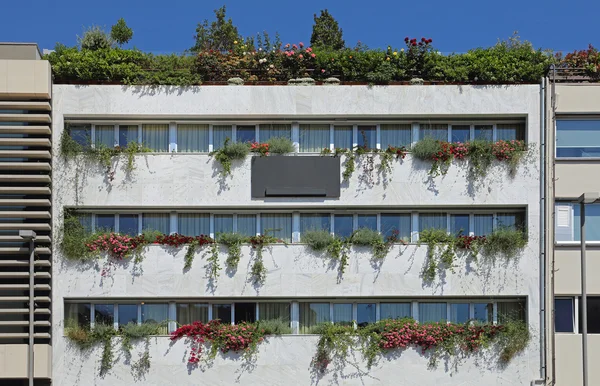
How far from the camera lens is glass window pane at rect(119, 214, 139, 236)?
103 ft

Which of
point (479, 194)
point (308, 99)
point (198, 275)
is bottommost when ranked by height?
point (198, 275)

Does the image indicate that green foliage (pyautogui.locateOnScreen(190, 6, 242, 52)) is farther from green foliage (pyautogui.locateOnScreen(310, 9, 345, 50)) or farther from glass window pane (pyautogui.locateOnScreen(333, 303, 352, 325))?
glass window pane (pyautogui.locateOnScreen(333, 303, 352, 325))

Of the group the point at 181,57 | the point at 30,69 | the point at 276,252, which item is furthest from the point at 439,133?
the point at 30,69

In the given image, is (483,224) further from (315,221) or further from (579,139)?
(315,221)

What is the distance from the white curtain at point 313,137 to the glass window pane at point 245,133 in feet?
4.94

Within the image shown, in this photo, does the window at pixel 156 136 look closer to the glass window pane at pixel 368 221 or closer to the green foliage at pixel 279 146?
the green foliage at pixel 279 146

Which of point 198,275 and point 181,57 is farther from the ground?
point 181,57

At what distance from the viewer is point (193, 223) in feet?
103

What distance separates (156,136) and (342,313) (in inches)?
309

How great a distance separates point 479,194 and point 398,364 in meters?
5.61

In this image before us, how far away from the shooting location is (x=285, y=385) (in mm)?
30078

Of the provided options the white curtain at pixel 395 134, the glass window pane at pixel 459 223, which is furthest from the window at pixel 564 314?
the white curtain at pixel 395 134

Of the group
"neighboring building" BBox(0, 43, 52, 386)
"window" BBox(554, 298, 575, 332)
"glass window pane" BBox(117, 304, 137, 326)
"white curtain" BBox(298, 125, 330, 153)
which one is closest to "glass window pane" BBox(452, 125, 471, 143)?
"white curtain" BBox(298, 125, 330, 153)

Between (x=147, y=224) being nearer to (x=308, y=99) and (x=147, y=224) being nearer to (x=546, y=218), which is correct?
(x=308, y=99)
